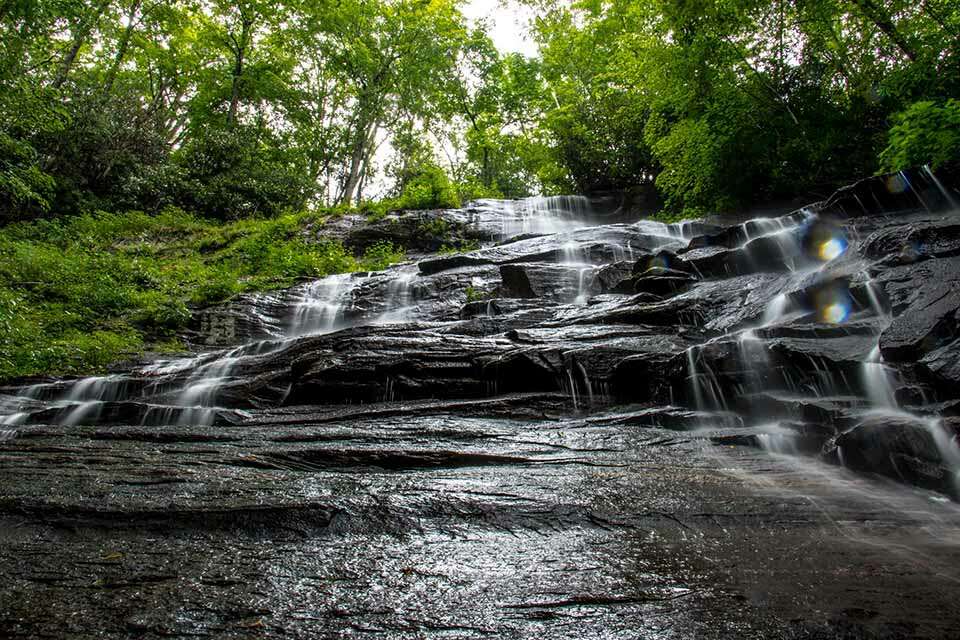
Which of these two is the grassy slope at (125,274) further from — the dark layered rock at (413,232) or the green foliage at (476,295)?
the green foliage at (476,295)

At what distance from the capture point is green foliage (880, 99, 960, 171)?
8250mm

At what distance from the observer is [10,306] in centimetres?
854

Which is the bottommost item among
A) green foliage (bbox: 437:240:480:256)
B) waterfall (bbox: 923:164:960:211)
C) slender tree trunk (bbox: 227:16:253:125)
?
waterfall (bbox: 923:164:960:211)

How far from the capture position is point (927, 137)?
8.62 metres

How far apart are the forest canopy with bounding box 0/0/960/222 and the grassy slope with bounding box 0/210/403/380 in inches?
81.8

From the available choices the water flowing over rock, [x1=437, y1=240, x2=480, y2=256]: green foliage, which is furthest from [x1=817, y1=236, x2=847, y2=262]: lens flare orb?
[x1=437, y1=240, x2=480, y2=256]: green foliage

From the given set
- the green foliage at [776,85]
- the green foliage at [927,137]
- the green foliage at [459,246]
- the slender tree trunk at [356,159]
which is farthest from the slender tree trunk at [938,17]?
the slender tree trunk at [356,159]

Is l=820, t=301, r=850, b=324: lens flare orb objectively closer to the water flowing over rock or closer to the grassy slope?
the water flowing over rock

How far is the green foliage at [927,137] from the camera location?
8.25 meters

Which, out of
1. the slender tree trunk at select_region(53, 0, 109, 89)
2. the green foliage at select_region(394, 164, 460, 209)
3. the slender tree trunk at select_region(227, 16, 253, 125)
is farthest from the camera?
the slender tree trunk at select_region(227, 16, 253, 125)

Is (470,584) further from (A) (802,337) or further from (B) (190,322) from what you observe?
(B) (190,322)

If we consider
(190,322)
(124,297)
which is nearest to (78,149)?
(124,297)

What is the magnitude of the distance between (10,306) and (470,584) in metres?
10.8

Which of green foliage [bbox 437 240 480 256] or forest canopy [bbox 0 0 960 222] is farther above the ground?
forest canopy [bbox 0 0 960 222]
